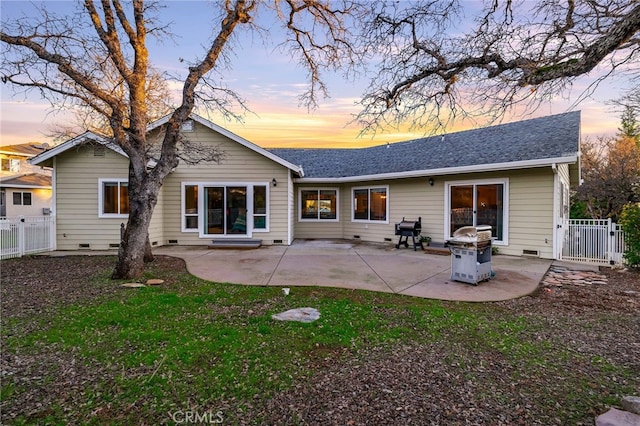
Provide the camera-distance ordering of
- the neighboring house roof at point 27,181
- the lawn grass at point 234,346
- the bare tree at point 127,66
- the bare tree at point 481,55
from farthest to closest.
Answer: the neighboring house roof at point 27,181, the bare tree at point 127,66, the bare tree at point 481,55, the lawn grass at point 234,346

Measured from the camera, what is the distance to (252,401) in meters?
2.55

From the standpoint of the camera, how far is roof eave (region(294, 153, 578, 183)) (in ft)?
27.0

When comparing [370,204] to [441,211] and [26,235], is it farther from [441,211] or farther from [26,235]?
[26,235]

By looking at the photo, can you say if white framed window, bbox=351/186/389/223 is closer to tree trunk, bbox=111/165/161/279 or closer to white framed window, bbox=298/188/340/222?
white framed window, bbox=298/188/340/222

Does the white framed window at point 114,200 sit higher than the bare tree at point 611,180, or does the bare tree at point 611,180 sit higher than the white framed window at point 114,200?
the bare tree at point 611,180

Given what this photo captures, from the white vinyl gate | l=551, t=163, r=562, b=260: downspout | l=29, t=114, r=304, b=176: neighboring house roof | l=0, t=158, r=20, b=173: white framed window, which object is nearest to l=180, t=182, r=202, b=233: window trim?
l=29, t=114, r=304, b=176: neighboring house roof

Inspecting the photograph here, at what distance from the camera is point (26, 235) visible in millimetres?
9414

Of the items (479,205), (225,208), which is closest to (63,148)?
(225,208)

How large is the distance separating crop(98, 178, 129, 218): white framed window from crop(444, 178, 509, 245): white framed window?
10.5 m

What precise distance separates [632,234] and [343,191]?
9072 mm

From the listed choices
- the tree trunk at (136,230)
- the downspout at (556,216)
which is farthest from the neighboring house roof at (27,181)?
the downspout at (556,216)

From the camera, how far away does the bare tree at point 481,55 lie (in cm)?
533

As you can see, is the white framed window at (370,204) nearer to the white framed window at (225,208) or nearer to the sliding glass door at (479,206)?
the sliding glass door at (479,206)

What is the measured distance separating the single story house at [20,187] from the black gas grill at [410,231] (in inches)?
933
